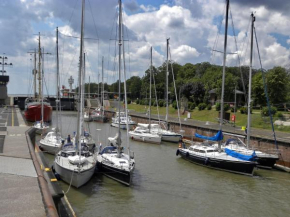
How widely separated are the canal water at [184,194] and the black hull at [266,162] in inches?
24.9

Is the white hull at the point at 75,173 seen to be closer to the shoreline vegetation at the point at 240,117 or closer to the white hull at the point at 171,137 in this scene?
the white hull at the point at 171,137

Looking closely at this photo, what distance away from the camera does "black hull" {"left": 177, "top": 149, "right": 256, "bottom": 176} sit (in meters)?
22.6

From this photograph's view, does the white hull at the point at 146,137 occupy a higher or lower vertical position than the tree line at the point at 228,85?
lower

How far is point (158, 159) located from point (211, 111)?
3327 centimetres

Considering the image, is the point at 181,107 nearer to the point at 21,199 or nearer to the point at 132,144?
the point at 132,144

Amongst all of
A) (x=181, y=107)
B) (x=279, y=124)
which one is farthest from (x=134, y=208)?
(x=181, y=107)

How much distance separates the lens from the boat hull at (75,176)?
1745 centimetres

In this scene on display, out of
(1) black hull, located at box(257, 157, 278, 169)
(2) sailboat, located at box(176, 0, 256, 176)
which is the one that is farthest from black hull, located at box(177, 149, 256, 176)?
(1) black hull, located at box(257, 157, 278, 169)

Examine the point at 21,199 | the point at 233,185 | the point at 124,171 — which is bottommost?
the point at 233,185

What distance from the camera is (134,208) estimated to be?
51.6 feet

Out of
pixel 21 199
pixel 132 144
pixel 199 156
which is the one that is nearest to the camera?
pixel 21 199

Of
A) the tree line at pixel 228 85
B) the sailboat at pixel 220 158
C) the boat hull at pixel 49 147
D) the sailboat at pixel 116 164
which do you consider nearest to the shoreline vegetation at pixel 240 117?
the tree line at pixel 228 85

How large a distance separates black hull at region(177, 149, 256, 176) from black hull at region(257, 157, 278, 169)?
9.07ft

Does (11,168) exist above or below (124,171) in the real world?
above
